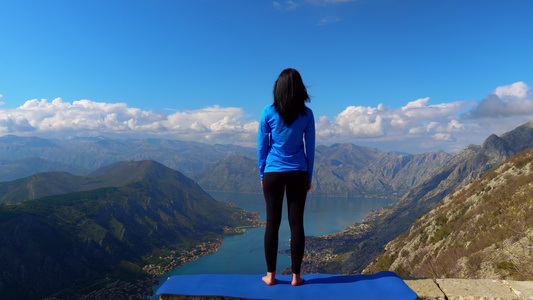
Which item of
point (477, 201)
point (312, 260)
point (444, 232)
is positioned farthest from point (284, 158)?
point (312, 260)

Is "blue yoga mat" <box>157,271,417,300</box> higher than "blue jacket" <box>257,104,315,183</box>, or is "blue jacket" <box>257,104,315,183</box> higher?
"blue jacket" <box>257,104,315,183</box>

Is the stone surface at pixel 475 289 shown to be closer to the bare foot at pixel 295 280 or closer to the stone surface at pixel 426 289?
the stone surface at pixel 426 289

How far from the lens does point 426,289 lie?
5062 mm

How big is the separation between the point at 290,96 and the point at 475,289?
16.3 feet

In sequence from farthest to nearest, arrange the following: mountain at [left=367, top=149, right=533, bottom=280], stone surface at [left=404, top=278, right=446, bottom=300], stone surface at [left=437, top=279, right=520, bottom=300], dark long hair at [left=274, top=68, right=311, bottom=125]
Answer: mountain at [left=367, top=149, right=533, bottom=280] < dark long hair at [left=274, top=68, right=311, bottom=125] < stone surface at [left=404, top=278, right=446, bottom=300] < stone surface at [left=437, top=279, right=520, bottom=300]

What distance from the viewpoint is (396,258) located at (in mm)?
54125

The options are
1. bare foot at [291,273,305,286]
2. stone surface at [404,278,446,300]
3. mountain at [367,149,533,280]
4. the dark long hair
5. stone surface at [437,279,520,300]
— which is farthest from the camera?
mountain at [367,149,533,280]

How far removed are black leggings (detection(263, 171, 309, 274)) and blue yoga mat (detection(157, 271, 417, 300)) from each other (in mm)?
461

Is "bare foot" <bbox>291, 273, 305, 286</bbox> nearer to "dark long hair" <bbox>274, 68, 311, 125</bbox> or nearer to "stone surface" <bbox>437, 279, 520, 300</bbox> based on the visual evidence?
"stone surface" <bbox>437, 279, 520, 300</bbox>

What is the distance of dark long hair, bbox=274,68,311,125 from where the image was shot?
17.7 ft

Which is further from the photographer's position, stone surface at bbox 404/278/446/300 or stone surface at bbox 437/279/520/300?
stone surface at bbox 404/278/446/300

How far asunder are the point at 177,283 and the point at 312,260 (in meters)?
200

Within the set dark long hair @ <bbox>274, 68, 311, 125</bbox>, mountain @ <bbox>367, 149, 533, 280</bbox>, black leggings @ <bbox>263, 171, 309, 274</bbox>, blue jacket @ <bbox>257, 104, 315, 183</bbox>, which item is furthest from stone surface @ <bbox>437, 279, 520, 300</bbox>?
mountain @ <bbox>367, 149, 533, 280</bbox>

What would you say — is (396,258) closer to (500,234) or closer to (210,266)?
(500,234)
